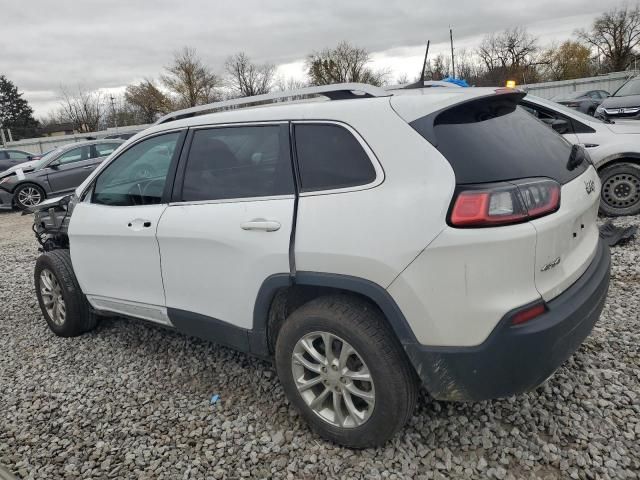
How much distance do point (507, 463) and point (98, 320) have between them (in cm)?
344

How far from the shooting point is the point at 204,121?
2.90 meters

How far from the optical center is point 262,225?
7.80 feet

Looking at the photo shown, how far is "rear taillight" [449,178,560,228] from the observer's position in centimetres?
188

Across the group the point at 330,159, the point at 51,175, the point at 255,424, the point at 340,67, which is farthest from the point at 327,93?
the point at 340,67

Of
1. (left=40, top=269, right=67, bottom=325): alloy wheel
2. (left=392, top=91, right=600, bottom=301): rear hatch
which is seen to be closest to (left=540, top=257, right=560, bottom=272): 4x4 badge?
(left=392, top=91, right=600, bottom=301): rear hatch

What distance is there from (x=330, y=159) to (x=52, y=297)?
312 centimetres

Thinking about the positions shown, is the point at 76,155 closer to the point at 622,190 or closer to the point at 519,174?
the point at 622,190

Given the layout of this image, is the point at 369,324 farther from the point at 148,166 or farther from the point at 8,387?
the point at 8,387

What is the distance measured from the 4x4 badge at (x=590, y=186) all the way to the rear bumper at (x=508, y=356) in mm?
554

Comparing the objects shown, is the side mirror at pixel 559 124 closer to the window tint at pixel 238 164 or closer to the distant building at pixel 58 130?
the window tint at pixel 238 164

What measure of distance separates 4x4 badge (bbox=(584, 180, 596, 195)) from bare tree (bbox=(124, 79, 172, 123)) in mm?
53664

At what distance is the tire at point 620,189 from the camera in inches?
228

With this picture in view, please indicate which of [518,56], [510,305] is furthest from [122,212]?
[518,56]

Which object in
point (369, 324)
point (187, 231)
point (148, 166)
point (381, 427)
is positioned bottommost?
point (381, 427)
